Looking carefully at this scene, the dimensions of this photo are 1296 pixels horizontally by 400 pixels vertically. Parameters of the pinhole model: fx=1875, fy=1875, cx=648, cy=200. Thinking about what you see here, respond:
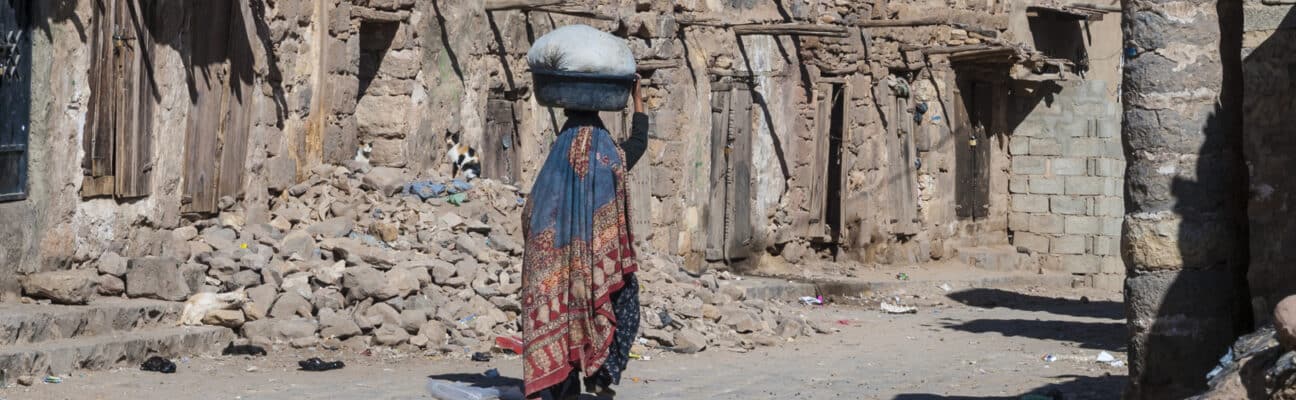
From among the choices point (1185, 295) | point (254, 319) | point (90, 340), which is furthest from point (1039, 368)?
point (90, 340)

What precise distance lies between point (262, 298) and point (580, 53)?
3.88 m

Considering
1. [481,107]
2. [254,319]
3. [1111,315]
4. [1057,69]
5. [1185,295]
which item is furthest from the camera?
[1057,69]

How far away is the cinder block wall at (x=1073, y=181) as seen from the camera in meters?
22.1

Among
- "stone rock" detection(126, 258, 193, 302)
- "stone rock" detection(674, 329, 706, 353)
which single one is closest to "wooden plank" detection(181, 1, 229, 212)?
"stone rock" detection(126, 258, 193, 302)

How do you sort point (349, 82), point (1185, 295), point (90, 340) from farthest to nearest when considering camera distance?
point (349, 82)
point (90, 340)
point (1185, 295)

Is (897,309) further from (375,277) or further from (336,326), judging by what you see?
(336,326)

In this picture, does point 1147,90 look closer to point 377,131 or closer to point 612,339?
point 612,339

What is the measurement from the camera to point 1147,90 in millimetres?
7426

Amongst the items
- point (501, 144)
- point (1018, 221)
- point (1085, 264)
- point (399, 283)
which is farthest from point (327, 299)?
point (1018, 221)

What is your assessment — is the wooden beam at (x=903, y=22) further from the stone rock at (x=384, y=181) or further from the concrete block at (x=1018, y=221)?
the stone rock at (x=384, y=181)

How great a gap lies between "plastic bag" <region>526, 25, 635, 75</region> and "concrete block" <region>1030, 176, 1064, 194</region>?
15.4m

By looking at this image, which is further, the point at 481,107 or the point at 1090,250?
the point at 1090,250

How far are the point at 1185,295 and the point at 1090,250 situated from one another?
1506 centimetres

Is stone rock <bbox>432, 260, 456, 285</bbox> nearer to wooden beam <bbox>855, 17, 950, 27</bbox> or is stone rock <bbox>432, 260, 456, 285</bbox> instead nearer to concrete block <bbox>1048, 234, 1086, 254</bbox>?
wooden beam <bbox>855, 17, 950, 27</bbox>
